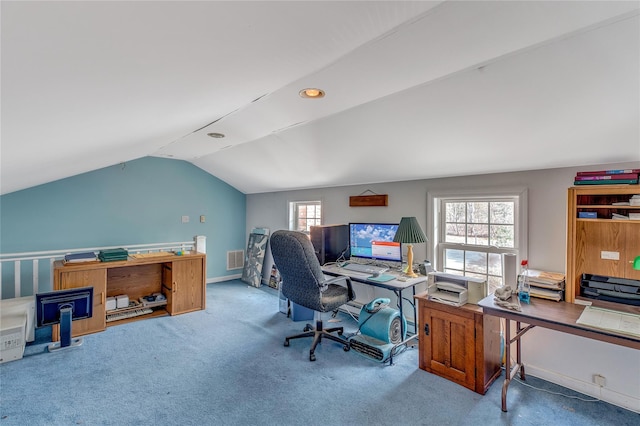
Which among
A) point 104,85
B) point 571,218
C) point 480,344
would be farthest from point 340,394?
point 104,85

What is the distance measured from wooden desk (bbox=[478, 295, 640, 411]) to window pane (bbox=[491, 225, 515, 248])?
1.96 ft

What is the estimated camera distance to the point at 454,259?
310 centimetres

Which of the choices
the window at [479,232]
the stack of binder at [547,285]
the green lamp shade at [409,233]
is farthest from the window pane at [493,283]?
the green lamp shade at [409,233]

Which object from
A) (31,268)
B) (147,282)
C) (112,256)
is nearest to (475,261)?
(112,256)

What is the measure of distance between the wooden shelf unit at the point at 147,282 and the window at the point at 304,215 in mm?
1546

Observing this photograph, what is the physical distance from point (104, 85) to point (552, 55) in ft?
6.35

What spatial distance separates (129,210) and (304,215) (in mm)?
2695

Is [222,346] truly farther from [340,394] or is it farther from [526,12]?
[526,12]

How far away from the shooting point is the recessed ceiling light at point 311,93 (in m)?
1.83

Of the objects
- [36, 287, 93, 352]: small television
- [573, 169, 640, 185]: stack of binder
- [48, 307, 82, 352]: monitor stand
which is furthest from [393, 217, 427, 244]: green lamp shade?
[48, 307, 82, 352]: monitor stand

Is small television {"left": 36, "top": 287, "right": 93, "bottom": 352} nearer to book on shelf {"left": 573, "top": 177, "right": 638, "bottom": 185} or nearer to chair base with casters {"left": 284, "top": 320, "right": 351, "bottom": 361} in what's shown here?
chair base with casters {"left": 284, "top": 320, "right": 351, "bottom": 361}

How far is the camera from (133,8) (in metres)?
0.57

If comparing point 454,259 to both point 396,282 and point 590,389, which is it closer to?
point 396,282

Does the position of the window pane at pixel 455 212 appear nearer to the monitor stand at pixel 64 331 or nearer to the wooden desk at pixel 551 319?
the wooden desk at pixel 551 319
